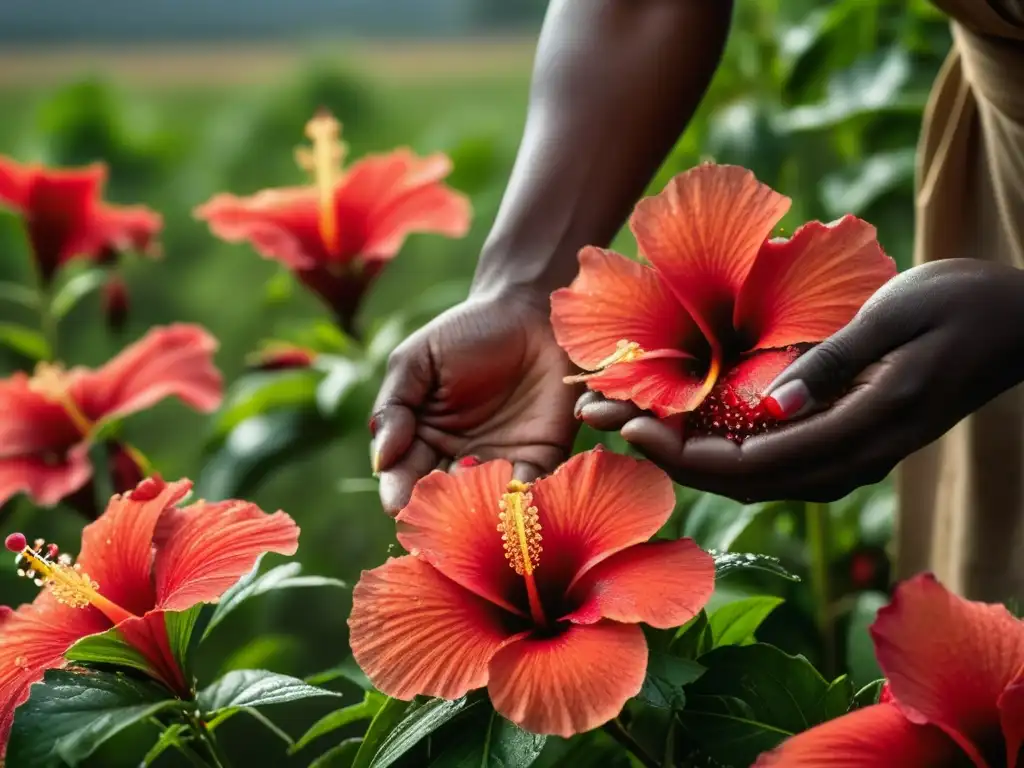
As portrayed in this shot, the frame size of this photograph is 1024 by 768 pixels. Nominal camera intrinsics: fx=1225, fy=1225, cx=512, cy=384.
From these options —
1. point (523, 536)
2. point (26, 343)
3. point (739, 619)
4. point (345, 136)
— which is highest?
point (523, 536)

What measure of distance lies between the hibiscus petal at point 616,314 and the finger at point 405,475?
0.43 ft

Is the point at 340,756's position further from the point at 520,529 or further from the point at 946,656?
the point at 946,656

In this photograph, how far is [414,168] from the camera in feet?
3.58

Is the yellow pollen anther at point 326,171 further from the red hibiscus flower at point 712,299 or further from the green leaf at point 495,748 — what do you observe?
the green leaf at point 495,748

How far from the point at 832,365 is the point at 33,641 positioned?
15.6 inches

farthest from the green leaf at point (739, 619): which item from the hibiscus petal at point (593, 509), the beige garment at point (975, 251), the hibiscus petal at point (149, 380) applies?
the hibiscus petal at point (149, 380)

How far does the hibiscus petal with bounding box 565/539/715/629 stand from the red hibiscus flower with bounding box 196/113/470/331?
54 cm

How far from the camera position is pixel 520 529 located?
539mm

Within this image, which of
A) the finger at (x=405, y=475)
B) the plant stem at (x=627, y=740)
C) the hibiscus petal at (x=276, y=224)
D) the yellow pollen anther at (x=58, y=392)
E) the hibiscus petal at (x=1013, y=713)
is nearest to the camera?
the hibiscus petal at (x=1013, y=713)

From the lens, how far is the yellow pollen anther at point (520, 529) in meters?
0.54

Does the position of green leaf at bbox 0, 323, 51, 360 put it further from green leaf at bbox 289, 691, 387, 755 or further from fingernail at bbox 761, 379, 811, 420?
fingernail at bbox 761, 379, 811, 420

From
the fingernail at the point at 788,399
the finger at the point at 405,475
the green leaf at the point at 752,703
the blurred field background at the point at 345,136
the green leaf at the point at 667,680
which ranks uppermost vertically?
the fingernail at the point at 788,399

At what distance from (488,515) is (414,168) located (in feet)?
1.90

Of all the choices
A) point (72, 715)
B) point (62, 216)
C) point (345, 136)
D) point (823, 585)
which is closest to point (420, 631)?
point (72, 715)
